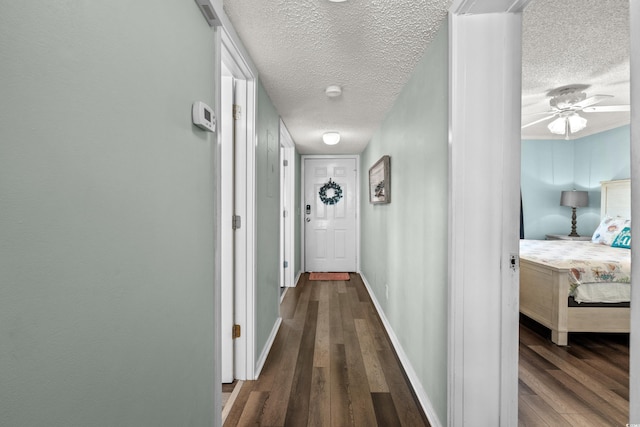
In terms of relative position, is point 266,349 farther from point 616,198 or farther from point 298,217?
point 616,198

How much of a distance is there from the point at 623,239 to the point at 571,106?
5.58 ft

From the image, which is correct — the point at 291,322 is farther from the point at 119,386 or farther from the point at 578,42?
the point at 578,42

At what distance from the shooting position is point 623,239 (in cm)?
354

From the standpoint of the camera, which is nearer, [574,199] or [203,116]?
[203,116]

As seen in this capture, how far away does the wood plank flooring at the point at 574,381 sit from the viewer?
69.1 inches

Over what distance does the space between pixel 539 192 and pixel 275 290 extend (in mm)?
4869

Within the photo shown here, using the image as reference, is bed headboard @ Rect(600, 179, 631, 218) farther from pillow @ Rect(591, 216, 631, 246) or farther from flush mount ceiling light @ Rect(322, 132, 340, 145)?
flush mount ceiling light @ Rect(322, 132, 340, 145)

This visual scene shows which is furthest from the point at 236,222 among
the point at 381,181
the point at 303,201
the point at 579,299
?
the point at 303,201

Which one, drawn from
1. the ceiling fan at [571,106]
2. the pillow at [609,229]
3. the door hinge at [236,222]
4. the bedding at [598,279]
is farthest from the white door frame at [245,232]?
the pillow at [609,229]

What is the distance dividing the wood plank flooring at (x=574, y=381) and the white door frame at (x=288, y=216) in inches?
115

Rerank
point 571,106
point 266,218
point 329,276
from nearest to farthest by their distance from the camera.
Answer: point 266,218 → point 571,106 → point 329,276

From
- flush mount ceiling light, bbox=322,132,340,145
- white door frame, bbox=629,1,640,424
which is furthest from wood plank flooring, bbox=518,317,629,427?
flush mount ceiling light, bbox=322,132,340,145

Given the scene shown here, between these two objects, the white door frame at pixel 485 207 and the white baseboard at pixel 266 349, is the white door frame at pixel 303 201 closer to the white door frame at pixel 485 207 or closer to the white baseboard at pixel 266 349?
the white baseboard at pixel 266 349

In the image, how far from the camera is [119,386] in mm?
776
